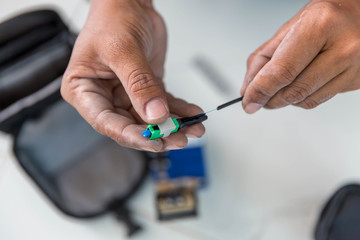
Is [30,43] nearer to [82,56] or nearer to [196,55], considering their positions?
[82,56]

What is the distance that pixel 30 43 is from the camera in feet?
2.77

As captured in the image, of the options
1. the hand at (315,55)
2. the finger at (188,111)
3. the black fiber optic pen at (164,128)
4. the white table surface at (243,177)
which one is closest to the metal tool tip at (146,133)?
the black fiber optic pen at (164,128)

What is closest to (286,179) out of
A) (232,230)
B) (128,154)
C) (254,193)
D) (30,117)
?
(254,193)

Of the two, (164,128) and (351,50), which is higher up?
(351,50)

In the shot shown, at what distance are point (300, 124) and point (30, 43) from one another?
85 centimetres

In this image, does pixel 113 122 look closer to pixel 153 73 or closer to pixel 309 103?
pixel 153 73

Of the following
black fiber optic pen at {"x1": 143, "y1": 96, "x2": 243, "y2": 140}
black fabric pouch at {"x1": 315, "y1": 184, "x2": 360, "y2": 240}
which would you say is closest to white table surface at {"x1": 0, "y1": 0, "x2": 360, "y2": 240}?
black fabric pouch at {"x1": 315, "y1": 184, "x2": 360, "y2": 240}

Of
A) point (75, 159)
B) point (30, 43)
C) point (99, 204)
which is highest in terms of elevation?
point (30, 43)

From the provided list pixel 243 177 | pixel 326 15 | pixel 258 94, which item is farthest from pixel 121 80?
pixel 243 177

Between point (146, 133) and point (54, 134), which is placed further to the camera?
point (54, 134)

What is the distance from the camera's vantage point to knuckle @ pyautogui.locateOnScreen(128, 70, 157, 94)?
54 cm

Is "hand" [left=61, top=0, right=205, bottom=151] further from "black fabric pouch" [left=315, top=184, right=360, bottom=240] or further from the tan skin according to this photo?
"black fabric pouch" [left=315, top=184, right=360, bottom=240]

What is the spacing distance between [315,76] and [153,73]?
0.99ft

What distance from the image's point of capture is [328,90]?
24.8 inches
